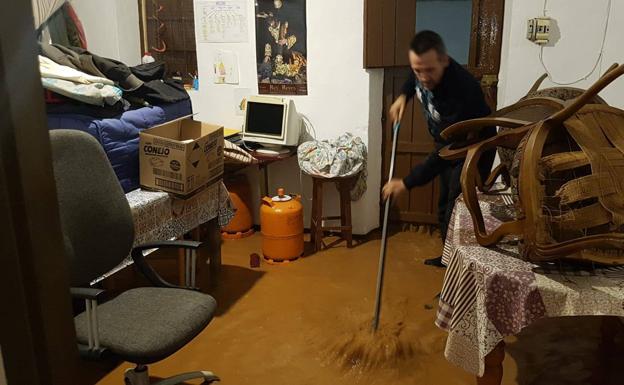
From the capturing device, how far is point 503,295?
1.52 meters

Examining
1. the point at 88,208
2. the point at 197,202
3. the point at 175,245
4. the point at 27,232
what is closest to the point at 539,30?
the point at 197,202

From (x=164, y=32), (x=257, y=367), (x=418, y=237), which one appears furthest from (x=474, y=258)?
(x=164, y=32)

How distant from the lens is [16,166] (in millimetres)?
547

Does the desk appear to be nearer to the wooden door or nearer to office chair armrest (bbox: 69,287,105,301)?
the wooden door

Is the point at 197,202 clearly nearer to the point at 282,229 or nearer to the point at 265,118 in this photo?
the point at 282,229

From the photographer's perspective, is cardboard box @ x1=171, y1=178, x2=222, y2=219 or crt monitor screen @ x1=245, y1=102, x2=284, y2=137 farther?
crt monitor screen @ x1=245, y1=102, x2=284, y2=137

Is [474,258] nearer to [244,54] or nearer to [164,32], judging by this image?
[244,54]

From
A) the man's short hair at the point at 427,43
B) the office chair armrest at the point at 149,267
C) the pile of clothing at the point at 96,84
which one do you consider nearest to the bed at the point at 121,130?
the pile of clothing at the point at 96,84

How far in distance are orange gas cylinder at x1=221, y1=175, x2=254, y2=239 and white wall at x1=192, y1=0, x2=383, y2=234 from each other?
0.13 metres

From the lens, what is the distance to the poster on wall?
146 inches

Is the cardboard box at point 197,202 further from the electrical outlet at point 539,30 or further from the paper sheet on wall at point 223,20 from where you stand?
the electrical outlet at point 539,30

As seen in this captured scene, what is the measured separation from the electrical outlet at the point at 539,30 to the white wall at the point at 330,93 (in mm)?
1041

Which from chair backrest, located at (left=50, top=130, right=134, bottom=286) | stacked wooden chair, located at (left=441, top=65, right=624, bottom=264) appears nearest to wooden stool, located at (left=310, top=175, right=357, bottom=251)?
chair backrest, located at (left=50, top=130, right=134, bottom=286)

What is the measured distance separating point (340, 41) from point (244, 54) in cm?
74
